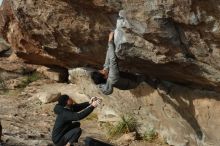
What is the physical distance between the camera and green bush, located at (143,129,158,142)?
12988 millimetres

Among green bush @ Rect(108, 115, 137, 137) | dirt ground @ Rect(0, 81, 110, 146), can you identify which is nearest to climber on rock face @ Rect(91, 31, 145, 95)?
dirt ground @ Rect(0, 81, 110, 146)

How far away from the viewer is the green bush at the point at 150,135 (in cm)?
1299

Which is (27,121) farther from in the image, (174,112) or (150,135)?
(174,112)

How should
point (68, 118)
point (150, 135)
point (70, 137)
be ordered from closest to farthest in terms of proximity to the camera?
point (68, 118) → point (70, 137) → point (150, 135)

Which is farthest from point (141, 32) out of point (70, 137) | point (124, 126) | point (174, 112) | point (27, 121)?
point (27, 121)

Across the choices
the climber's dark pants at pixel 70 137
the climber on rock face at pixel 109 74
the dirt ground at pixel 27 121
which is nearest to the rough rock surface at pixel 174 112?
the dirt ground at pixel 27 121

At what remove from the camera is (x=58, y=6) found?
1095 cm

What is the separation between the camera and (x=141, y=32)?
917 cm

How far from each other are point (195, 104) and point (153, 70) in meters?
1.14

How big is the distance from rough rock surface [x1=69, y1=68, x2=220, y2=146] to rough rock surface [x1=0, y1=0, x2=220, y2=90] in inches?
16.1

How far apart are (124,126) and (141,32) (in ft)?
16.1

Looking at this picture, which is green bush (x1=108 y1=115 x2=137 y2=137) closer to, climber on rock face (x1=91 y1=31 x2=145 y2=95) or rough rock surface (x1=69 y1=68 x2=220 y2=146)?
rough rock surface (x1=69 y1=68 x2=220 y2=146)

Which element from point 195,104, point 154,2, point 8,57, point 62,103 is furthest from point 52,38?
point 8,57

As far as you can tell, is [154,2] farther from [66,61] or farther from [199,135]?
[66,61]
